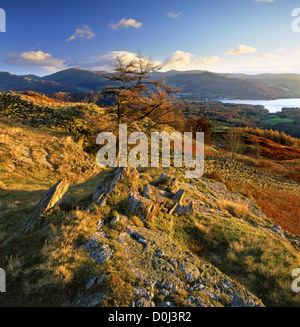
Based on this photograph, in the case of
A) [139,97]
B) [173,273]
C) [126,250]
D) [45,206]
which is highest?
[139,97]

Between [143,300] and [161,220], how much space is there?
4.47 metres

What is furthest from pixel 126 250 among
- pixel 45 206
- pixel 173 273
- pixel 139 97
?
pixel 139 97

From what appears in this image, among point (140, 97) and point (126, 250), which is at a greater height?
point (140, 97)

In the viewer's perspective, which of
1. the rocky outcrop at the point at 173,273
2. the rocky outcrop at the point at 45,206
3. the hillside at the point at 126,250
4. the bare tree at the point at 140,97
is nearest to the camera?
the hillside at the point at 126,250

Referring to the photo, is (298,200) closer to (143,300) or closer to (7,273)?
(143,300)

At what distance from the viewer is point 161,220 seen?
29.5 feet

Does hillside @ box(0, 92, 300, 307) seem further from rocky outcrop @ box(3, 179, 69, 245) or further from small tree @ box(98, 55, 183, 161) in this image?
small tree @ box(98, 55, 183, 161)

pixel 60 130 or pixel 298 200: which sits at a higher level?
pixel 60 130

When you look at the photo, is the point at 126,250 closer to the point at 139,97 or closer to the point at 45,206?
the point at 45,206

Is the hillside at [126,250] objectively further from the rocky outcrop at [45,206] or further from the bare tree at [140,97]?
the bare tree at [140,97]

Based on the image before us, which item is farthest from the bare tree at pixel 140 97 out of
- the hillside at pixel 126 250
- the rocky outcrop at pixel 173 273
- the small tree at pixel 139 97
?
the rocky outcrop at pixel 173 273

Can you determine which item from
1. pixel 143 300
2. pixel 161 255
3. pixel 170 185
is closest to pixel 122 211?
pixel 161 255

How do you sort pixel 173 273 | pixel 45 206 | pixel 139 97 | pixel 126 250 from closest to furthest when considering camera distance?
pixel 173 273, pixel 126 250, pixel 45 206, pixel 139 97

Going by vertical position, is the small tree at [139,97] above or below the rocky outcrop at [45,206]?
above
